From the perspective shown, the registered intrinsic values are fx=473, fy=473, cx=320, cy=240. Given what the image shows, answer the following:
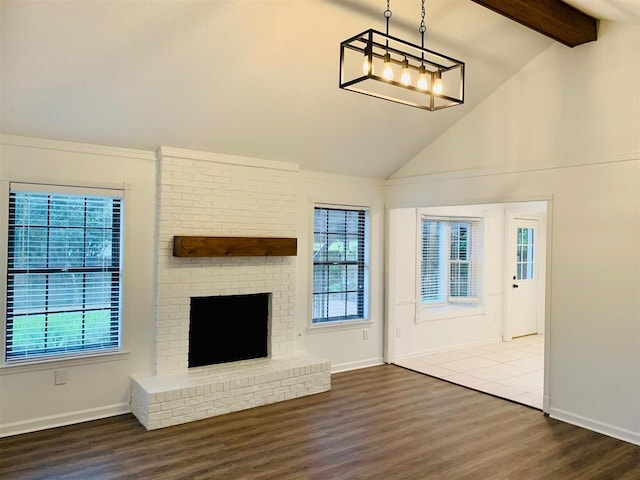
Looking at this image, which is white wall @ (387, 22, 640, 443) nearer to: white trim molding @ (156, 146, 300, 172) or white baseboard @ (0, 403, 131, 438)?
white trim molding @ (156, 146, 300, 172)

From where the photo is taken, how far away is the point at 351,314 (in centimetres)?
609

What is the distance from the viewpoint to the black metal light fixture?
2.67m

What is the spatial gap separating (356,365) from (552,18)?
168 inches

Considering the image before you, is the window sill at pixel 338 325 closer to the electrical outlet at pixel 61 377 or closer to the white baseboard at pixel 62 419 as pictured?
the white baseboard at pixel 62 419

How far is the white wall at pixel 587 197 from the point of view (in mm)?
3977

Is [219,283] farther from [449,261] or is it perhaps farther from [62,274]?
[449,261]

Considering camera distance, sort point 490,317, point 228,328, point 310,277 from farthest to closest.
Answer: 1. point 490,317
2. point 310,277
3. point 228,328

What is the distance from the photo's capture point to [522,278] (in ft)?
26.8

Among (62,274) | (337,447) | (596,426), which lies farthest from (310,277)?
(596,426)

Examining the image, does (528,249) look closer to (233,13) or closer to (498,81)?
(498,81)

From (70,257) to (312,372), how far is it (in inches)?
102

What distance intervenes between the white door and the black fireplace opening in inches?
177

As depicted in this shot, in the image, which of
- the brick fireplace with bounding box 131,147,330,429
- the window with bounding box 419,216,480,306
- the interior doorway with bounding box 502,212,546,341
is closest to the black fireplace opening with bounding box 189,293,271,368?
the brick fireplace with bounding box 131,147,330,429

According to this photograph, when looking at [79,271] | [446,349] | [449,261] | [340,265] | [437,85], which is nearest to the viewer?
[437,85]
